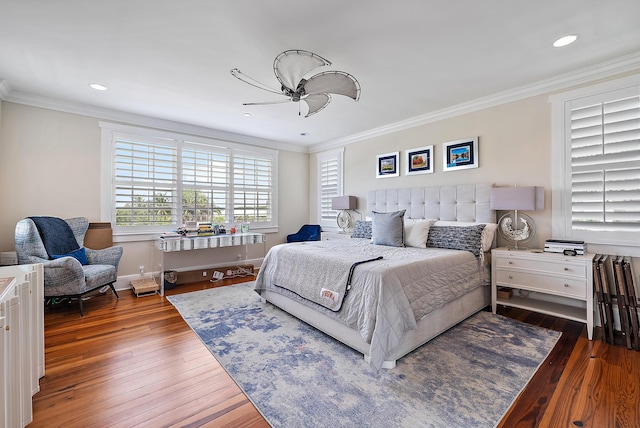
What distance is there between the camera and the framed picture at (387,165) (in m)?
4.48

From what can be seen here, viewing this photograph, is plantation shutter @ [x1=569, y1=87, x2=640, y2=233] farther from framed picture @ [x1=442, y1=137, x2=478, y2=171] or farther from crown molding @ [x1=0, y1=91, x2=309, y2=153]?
crown molding @ [x1=0, y1=91, x2=309, y2=153]

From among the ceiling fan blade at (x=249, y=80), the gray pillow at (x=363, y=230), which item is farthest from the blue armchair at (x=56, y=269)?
the gray pillow at (x=363, y=230)

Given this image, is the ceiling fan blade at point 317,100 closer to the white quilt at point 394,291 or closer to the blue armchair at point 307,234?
the white quilt at point 394,291

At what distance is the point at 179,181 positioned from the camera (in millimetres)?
4539

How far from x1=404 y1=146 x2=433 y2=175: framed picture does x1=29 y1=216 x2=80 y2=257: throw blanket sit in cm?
457

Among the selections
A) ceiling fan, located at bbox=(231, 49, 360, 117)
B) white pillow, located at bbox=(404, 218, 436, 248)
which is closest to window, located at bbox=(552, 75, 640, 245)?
white pillow, located at bbox=(404, 218, 436, 248)

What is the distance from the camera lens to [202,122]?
14.5 ft

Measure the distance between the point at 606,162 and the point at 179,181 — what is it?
5.31 meters

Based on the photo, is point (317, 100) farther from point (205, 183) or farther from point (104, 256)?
point (104, 256)

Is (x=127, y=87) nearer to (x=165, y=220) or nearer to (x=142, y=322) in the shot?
(x=165, y=220)

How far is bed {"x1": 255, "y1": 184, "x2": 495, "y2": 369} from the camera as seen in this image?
80.8 inches

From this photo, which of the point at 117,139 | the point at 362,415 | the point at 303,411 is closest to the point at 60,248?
the point at 117,139

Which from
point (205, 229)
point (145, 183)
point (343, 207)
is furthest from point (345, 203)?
point (145, 183)

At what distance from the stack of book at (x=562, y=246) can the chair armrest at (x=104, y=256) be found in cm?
491
